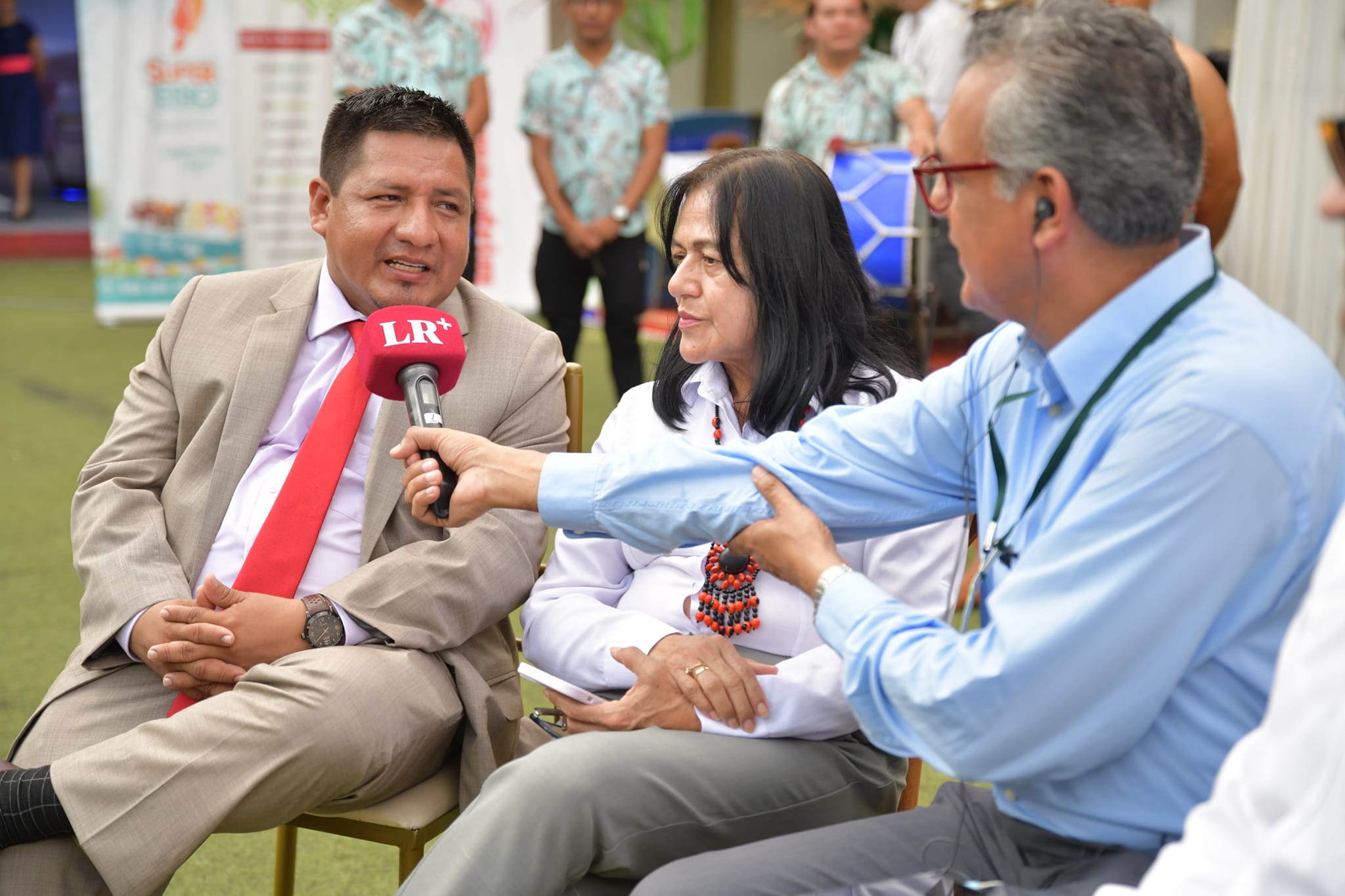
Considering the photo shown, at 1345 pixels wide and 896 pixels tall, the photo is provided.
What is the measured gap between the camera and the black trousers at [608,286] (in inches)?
217

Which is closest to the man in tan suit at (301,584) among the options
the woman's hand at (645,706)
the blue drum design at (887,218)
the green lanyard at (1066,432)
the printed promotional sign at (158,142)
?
the woman's hand at (645,706)

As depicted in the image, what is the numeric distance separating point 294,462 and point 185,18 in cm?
675

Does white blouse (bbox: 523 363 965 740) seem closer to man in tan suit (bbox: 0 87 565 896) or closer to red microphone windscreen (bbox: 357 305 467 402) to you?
man in tan suit (bbox: 0 87 565 896)

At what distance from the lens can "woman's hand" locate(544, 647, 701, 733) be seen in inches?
68.9

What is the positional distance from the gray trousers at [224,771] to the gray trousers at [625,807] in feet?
0.89

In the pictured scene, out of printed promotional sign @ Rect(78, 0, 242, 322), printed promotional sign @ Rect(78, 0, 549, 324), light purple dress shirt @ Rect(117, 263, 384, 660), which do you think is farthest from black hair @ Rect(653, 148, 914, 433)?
printed promotional sign @ Rect(78, 0, 242, 322)

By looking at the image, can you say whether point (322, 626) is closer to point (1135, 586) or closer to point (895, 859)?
point (895, 859)

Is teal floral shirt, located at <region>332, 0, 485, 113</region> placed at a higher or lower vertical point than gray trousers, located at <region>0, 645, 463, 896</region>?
higher

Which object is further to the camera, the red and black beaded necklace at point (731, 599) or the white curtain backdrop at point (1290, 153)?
the white curtain backdrop at point (1290, 153)

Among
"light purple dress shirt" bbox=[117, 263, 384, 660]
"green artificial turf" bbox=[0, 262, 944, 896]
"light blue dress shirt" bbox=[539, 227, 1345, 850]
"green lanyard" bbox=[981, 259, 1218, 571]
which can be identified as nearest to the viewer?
"light blue dress shirt" bbox=[539, 227, 1345, 850]

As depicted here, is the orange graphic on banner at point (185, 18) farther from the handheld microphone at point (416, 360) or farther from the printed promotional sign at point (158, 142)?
the handheld microphone at point (416, 360)

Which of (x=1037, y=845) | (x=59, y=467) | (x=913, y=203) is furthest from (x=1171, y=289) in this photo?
(x=59, y=467)

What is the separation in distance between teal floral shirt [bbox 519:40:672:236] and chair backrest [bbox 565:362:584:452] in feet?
10.7

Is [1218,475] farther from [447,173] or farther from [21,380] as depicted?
[21,380]
